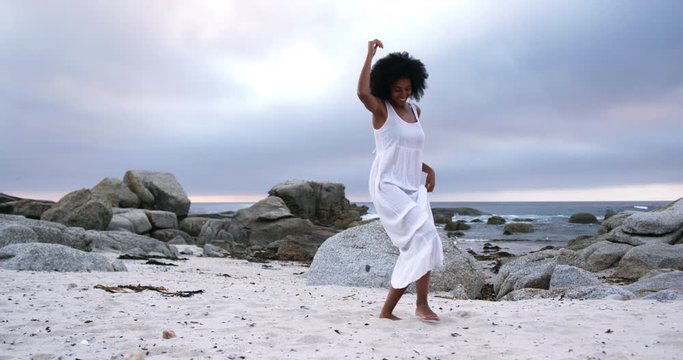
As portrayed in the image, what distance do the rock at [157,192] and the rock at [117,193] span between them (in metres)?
0.50

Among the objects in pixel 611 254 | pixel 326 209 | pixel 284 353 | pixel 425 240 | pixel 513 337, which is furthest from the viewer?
pixel 326 209

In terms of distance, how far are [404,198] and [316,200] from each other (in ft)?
88.4

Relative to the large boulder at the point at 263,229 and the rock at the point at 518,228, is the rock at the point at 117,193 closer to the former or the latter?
the large boulder at the point at 263,229

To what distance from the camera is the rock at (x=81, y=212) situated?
17766 mm

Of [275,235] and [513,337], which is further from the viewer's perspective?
[275,235]

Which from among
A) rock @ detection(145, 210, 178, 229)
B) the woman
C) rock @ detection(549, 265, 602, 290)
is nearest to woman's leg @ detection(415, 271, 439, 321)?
the woman

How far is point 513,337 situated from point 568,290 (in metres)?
3.31

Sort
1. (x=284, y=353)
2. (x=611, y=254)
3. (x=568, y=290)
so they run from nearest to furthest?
(x=284, y=353) → (x=568, y=290) → (x=611, y=254)

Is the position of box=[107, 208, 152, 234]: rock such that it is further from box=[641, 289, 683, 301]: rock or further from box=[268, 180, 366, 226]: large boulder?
box=[641, 289, 683, 301]: rock

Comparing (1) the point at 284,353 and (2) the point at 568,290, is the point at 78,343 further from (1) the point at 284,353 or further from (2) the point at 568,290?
(2) the point at 568,290

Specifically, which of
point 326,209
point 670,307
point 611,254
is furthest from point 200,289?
point 326,209

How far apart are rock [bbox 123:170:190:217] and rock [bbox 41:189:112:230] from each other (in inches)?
247

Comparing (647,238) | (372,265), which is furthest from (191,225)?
(372,265)

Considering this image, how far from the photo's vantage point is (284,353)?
3867 millimetres
